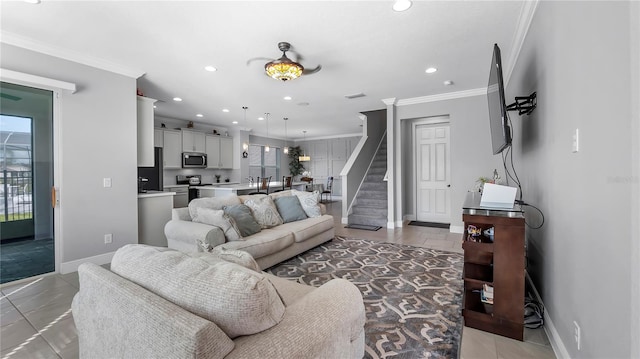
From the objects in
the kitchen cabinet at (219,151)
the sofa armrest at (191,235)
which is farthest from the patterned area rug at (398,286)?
the kitchen cabinet at (219,151)

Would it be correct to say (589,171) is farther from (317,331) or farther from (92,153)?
(92,153)

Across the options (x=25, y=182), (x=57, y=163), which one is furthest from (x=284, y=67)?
(x=25, y=182)

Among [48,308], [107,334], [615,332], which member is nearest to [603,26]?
[615,332]

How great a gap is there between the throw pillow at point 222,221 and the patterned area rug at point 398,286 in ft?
2.13

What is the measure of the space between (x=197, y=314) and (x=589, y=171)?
1.84m

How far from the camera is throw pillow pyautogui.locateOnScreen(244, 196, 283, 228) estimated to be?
3.68 meters

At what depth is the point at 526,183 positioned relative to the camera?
9.22 ft

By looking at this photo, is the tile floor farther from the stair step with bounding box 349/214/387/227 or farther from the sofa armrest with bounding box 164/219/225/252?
the stair step with bounding box 349/214/387/227

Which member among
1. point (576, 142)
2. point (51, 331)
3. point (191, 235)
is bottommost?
point (51, 331)

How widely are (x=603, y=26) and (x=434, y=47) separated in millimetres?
2168

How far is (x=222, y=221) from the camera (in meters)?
3.00

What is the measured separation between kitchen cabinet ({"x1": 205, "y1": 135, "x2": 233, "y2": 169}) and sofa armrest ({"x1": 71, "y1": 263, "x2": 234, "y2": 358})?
23.2 ft

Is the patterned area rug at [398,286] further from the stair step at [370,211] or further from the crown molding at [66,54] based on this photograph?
the crown molding at [66,54]

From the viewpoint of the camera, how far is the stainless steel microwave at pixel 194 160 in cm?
725
